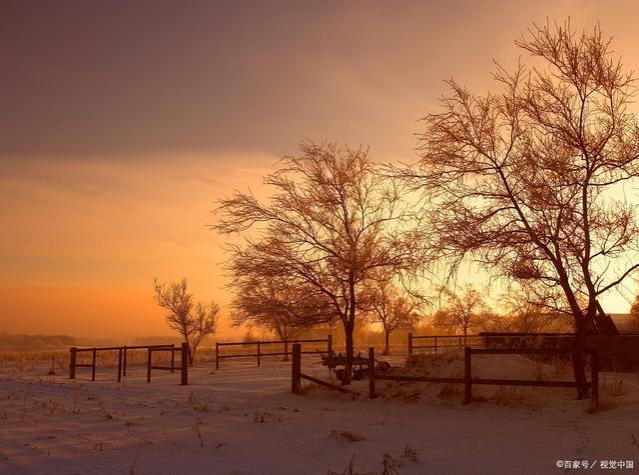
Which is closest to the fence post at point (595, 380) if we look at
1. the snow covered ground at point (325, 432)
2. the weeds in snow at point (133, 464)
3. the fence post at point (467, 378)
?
→ the snow covered ground at point (325, 432)

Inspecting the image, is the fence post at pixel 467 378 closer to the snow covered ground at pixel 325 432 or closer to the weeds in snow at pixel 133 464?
the snow covered ground at pixel 325 432

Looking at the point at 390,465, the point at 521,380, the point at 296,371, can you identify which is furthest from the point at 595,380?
the point at 296,371

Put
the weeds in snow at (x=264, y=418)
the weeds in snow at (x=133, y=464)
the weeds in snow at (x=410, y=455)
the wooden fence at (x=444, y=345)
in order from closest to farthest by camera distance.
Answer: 1. the weeds in snow at (x=133, y=464)
2. the weeds in snow at (x=410, y=455)
3. the weeds in snow at (x=264, y=418)
4. the wooden fence at (x=444, y=345)

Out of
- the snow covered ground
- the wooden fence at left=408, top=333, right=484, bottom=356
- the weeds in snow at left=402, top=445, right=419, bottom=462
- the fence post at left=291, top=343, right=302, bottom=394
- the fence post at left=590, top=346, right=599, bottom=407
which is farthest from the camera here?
the wooden fence at left=408, top=333, right=484, bottom=356

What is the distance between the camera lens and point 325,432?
1087 cm

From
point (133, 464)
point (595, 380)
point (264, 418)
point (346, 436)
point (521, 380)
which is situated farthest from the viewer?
point (521, 380)

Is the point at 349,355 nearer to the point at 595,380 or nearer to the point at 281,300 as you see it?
the point at 281,300

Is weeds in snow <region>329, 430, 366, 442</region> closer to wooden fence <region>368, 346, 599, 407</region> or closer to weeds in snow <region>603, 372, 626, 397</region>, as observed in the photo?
wooden fence <region>368, 346, 599, 407</region>

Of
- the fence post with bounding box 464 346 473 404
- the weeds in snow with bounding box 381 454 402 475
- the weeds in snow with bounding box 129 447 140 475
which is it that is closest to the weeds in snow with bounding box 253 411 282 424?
the weeds in snow with bounding box 129 447 140 475

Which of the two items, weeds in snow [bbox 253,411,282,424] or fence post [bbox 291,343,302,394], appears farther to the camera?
fence post [bbox 291,343,302,394]

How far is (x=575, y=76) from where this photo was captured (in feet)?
45.0

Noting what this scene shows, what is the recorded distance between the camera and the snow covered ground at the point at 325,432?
8.31 m

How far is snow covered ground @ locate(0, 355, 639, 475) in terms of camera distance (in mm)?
8312

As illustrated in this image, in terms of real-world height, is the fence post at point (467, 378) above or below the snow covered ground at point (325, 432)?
above
